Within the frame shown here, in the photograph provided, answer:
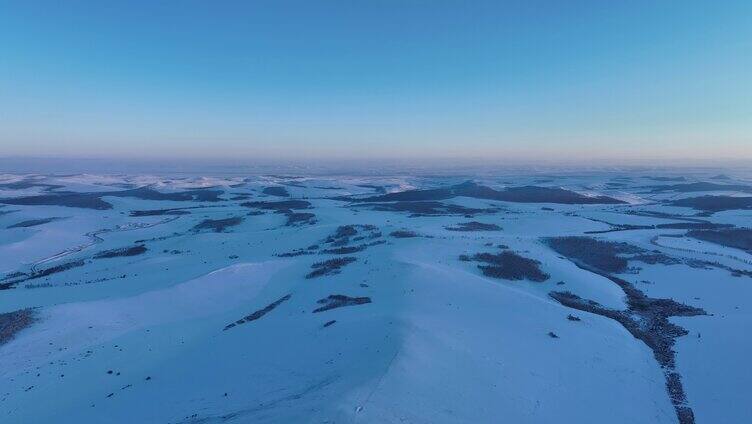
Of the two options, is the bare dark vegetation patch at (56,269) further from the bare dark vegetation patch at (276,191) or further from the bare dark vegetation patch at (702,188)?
the bare dark vegetation patch at (702,188)

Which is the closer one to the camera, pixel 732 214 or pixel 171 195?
pixel 732 214

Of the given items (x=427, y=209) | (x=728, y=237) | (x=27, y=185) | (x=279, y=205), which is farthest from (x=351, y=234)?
(x=27, y=185)

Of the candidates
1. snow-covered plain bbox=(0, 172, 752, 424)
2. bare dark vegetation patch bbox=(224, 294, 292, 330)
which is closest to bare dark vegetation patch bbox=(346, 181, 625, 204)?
snow-covered plain bbox=(0, 172, 752, 424)

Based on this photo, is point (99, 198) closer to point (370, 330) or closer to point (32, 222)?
point (32, 222)

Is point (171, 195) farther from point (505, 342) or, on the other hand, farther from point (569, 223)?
point (505, 342)

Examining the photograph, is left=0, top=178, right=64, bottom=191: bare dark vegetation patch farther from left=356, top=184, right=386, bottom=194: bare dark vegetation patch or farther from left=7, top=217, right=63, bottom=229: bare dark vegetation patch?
left=356, top=184, right=386, bottom=194: bare dark vegetation patch

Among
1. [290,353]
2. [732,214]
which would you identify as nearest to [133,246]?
[290,353]

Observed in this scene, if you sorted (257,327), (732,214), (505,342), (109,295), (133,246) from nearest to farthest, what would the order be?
(505,342), (257,327), (109,295), (133,246), (732,214)
